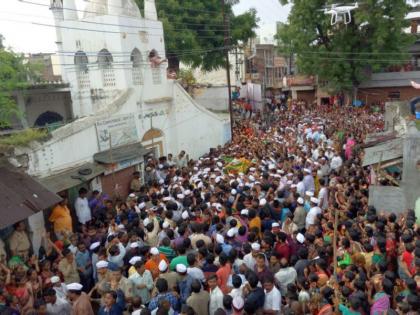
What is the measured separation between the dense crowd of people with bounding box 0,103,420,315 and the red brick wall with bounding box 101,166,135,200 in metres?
1.27

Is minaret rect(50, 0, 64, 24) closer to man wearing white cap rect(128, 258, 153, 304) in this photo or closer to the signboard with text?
the signboard with text

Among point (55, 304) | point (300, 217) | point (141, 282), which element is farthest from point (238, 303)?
point (300, 217)

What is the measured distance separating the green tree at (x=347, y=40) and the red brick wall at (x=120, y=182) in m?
→ 18.0

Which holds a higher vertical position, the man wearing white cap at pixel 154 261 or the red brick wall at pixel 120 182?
the man wearing white cap at pixel 154 261

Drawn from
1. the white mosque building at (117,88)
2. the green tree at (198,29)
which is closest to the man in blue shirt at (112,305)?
the white mosque building at (117,88)

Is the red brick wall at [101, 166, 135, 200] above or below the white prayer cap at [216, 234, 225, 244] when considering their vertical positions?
below

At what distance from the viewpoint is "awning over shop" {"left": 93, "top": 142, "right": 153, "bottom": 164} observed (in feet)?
38.1

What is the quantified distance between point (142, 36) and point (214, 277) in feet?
38.5

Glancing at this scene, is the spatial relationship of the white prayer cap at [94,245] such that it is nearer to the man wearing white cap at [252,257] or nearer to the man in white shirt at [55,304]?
the man in white shirt at [55,304]

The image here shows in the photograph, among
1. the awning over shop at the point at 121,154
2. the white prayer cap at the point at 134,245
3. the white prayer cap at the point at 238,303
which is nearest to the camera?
the white prayer cap at the point at 238,303

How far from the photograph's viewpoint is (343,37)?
2638 cm

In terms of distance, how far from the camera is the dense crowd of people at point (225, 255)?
16.8 ft

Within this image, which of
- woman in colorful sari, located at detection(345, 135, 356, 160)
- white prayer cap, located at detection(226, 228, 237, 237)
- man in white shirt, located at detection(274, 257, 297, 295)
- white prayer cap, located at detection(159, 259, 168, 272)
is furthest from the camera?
woman in colorful sari, located at detection(345, 135, 356, 160)

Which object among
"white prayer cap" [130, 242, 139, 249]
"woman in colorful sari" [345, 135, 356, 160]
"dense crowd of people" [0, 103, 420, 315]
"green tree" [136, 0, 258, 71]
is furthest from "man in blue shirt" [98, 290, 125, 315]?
"green tree" [136, 0, 258, 71]
